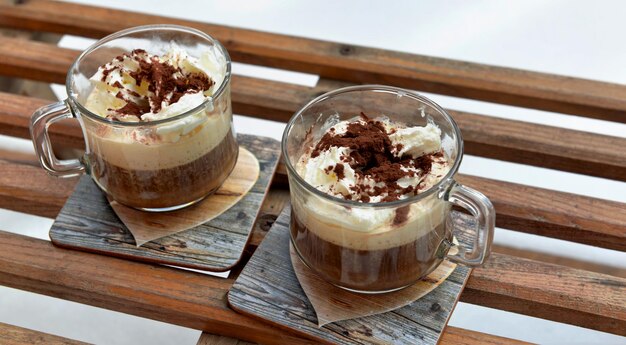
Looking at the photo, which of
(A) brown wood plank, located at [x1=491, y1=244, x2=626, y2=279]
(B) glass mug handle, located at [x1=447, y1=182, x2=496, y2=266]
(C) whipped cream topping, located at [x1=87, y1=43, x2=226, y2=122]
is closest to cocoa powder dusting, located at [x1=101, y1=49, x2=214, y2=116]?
(C) whipped cream topping, located at [x1=87, y1=43, x2=226, y2=122]

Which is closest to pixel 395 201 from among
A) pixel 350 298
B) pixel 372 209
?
pixel 372 209

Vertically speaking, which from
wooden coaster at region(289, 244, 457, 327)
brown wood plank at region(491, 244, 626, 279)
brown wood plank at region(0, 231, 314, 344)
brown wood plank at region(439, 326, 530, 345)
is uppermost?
wooden coaster at region(289, 244, 457, 327)

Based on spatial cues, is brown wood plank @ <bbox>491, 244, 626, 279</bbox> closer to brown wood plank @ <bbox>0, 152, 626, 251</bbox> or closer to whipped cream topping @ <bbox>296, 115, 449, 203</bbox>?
brown wood plank @ <bbox>0, 152, 626, 251</bbox>

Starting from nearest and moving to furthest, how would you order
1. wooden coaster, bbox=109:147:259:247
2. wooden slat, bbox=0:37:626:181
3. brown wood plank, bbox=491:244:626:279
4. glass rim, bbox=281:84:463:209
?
glass rim, bbox=281:84:463:209 → wooden coaster, bbox=109:147:259:247 → wooden slat, bbox=0:37:626:181 → brown wood plank, bbox=491:244:626:279

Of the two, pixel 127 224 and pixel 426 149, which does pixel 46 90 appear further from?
pixel 426 149

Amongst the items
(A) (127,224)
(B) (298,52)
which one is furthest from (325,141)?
(B) (298,52)

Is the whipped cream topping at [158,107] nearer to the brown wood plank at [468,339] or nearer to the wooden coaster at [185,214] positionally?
the wooden coaster at [185,214]
